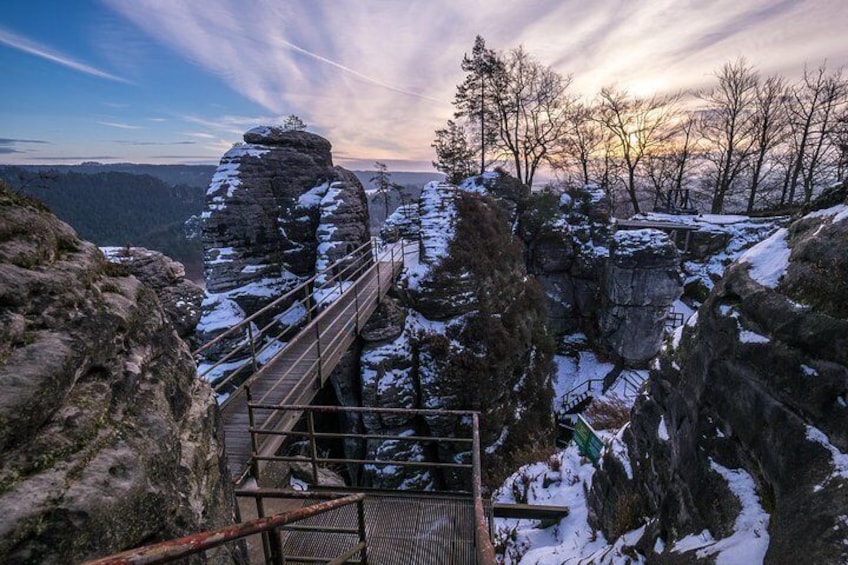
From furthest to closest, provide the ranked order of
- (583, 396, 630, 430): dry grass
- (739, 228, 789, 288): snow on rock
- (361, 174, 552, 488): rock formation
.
→ (583, 396, 630, 430): dry grass
(361, 174, 552, 488): rock formation
(739, 228, 789, 288): snow on rock

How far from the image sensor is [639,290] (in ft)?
63.3

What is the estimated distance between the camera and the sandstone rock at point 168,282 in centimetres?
1106

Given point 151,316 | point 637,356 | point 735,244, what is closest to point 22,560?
point 151,316

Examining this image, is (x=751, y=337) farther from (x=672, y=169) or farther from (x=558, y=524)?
(x=672, y=169)

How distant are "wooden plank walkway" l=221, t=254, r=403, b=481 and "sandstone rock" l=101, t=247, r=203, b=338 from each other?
532 centimetres

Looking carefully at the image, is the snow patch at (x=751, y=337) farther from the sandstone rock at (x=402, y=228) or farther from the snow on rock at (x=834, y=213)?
the sandstone rock at (x=402, y=228)

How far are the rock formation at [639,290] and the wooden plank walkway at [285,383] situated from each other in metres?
14.4

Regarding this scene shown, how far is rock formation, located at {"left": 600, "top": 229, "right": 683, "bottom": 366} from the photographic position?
18656mm

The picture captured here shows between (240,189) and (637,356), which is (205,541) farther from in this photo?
(637,356)

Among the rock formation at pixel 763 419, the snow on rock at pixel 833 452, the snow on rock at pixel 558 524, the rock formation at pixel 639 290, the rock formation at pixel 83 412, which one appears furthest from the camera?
the rock formation at pixel 639 290

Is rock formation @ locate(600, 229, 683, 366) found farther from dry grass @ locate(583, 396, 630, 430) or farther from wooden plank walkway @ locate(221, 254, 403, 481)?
wooden plank walkway @ locate(221, 254, 403, 481)

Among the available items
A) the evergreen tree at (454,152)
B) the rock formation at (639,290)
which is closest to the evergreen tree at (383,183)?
the evergreen tree at (454,152)

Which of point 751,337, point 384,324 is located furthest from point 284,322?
point 751,337

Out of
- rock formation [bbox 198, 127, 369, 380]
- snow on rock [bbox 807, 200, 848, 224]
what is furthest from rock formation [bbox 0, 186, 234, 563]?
rock formation [bbox 198, 127, 369, 380]
